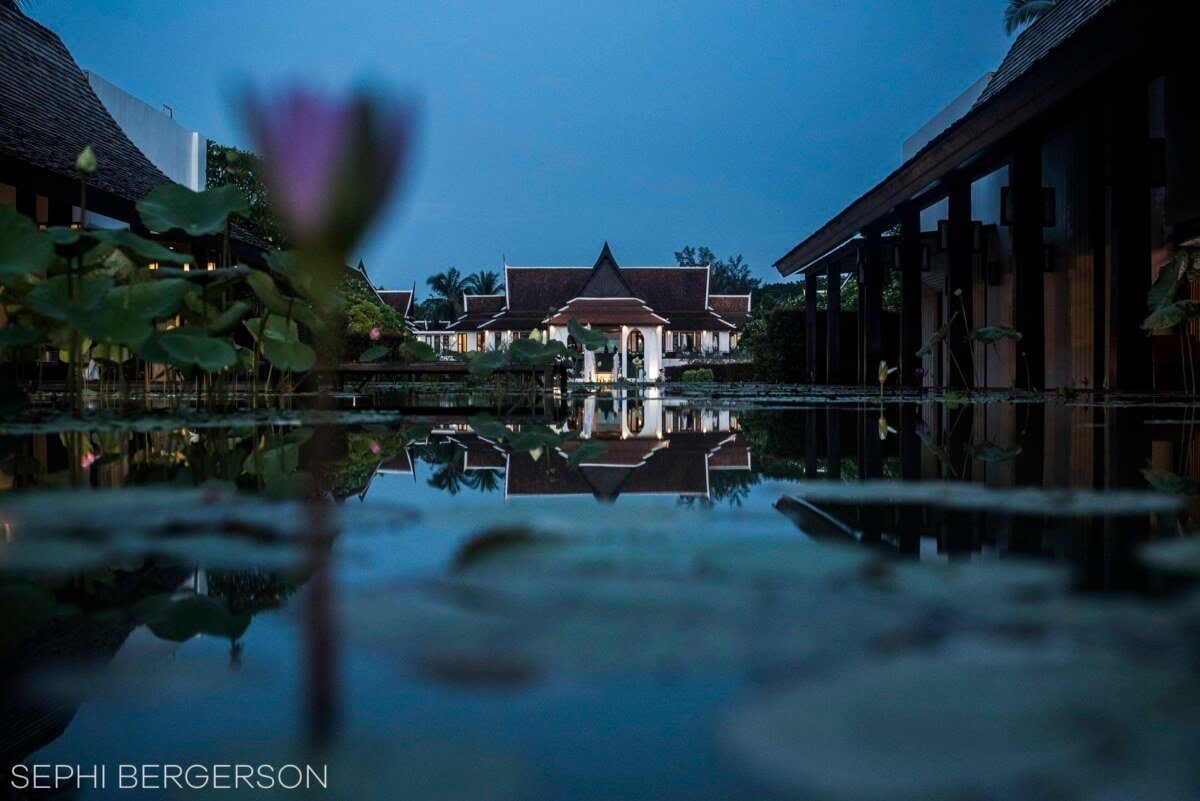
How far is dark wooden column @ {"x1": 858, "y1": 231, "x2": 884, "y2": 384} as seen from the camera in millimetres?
10664

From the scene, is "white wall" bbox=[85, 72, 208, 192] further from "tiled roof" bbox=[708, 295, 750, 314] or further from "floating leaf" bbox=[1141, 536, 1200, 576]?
"tiled roof" bbox=[708, 295, 750, 314]

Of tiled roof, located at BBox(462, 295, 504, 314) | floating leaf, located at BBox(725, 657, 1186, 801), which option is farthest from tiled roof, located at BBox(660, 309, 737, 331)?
floating leaf, located at BBox(725, 657, 1186, 801)

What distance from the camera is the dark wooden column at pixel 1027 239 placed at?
6.99 m

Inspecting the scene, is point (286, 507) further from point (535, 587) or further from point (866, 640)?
point (866, 640)

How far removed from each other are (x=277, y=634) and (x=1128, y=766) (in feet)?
2.08

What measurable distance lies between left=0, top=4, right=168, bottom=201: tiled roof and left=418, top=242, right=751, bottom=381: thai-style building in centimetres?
1495

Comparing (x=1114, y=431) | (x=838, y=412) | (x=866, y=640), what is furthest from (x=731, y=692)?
(x=838, y=412)

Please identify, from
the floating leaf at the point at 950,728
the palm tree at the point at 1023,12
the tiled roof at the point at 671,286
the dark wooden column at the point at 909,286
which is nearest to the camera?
the floating leaf at the point at 950,728

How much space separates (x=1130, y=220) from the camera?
5848mm

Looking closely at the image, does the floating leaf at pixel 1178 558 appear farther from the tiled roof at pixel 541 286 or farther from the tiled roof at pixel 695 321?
the tiled roof at pixel 541 286

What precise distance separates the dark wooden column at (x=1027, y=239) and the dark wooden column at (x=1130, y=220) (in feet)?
3.39

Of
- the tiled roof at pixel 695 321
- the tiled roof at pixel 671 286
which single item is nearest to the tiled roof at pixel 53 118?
the tiled roof at pixel 695 321

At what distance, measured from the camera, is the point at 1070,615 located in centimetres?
67

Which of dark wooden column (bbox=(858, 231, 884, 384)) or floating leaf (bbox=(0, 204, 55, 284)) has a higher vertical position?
dark wooden column (bbox=(858, 231, 884, 384))
